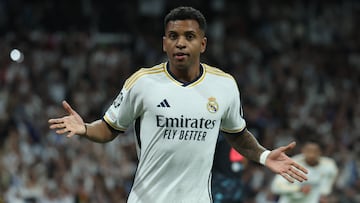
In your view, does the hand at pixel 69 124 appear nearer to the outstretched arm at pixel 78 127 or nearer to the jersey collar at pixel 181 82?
the outstretched arm at pixel 78 127

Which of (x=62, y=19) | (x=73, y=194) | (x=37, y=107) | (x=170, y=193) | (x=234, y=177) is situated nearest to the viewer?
(x=170, y=193)

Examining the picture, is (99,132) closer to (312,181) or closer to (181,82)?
(181,82)

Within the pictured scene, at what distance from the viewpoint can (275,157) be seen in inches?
235

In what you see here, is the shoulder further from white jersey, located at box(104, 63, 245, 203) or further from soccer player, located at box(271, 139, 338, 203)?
soccer player, located at box(271, 139, 338, 203)

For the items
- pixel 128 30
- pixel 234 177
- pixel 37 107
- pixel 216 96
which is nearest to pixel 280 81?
pixel 128 30

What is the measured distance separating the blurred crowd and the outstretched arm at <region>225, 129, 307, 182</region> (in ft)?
26.6

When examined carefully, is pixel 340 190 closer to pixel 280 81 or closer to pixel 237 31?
pixel 280 81

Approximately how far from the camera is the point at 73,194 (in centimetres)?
1437

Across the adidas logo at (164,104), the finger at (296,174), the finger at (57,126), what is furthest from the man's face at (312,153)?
the finger at (57,126)

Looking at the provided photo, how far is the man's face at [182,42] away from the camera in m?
5.68

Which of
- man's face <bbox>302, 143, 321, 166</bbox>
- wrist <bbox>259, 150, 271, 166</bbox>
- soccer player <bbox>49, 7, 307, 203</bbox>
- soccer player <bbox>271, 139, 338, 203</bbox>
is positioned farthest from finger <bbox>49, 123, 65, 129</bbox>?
Answer: man's face <bbox>302, 143, 321, 166</bbox>

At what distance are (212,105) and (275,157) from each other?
0.60 meters

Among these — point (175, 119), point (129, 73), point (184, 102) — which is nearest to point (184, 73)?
→ point (184, 102)

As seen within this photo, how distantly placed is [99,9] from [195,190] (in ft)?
48.4
